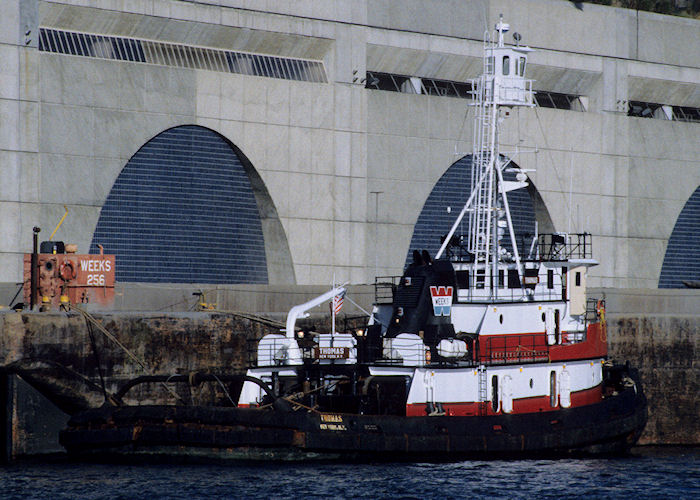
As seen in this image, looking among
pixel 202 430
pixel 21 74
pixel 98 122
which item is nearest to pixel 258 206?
pixel 98 122

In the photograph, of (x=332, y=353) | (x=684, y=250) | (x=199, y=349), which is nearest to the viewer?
(x=332, y=353)

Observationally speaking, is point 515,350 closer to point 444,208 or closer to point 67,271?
point 67,271

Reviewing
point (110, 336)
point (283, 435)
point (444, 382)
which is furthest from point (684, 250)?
point (283, 435)

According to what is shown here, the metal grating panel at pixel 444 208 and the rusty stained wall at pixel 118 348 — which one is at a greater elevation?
the metal grating panel at pixel 444 208

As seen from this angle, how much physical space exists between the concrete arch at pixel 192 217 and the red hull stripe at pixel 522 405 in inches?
555

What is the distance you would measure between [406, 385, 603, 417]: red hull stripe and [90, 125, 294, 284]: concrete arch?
46.3 ft

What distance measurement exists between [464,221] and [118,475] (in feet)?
78.9

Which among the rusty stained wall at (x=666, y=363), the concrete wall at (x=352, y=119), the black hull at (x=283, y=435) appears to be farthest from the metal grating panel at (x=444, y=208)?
the black hull at (x=283, y=435)

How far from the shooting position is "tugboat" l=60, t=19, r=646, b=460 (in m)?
27.8

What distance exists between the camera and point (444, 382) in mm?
29609

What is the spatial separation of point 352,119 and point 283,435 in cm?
1878

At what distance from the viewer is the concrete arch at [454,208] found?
46781 mm

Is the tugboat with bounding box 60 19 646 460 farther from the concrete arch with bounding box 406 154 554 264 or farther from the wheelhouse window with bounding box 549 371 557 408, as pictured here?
the concrete arch with bounding box 406 154 554 264

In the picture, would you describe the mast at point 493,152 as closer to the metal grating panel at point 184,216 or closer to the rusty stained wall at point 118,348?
the rusty stained wall at point 118,348
